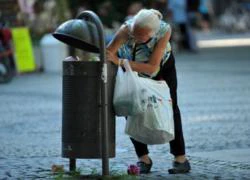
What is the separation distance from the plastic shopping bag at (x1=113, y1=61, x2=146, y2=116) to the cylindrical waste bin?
3.6 inches

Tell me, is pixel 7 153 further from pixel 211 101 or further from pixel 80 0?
pixel 80 0

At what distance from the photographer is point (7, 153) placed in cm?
912

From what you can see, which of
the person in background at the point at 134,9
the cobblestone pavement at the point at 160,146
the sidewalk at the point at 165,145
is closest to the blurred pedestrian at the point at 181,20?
the person in background at the point at 134,9

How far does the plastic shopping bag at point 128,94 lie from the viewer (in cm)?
698

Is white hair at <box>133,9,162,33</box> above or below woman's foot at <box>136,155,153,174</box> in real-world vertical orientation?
above

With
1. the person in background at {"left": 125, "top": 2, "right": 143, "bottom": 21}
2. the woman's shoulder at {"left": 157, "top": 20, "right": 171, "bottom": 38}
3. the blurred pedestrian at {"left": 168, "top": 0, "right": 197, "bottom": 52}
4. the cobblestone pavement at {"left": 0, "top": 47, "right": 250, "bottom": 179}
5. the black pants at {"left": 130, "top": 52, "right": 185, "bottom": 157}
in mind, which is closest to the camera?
the woman's shoulder at {"left": 157, "top": 20, "right": 171, "bottom": 38}

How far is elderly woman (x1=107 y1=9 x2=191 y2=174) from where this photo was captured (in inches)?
282

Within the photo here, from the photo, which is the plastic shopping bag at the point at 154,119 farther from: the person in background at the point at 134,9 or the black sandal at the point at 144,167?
the person in background at the point at 134,9

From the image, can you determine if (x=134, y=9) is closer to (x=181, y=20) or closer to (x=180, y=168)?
(x=181, y=20)

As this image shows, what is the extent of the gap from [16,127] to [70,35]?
465cm

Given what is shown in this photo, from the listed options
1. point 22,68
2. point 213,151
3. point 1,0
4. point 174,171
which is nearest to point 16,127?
point 213,151

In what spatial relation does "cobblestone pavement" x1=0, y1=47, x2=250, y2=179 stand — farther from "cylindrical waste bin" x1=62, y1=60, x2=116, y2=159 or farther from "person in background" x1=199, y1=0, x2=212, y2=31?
"person in background" x1=199, y1=0, x2=212, y2=31

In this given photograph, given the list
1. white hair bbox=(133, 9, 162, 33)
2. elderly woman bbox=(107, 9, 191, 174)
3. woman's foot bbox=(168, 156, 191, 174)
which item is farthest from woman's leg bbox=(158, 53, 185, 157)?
white hair bbox=(133, 9, 162, 33)

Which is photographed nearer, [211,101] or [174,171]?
[174,171]
